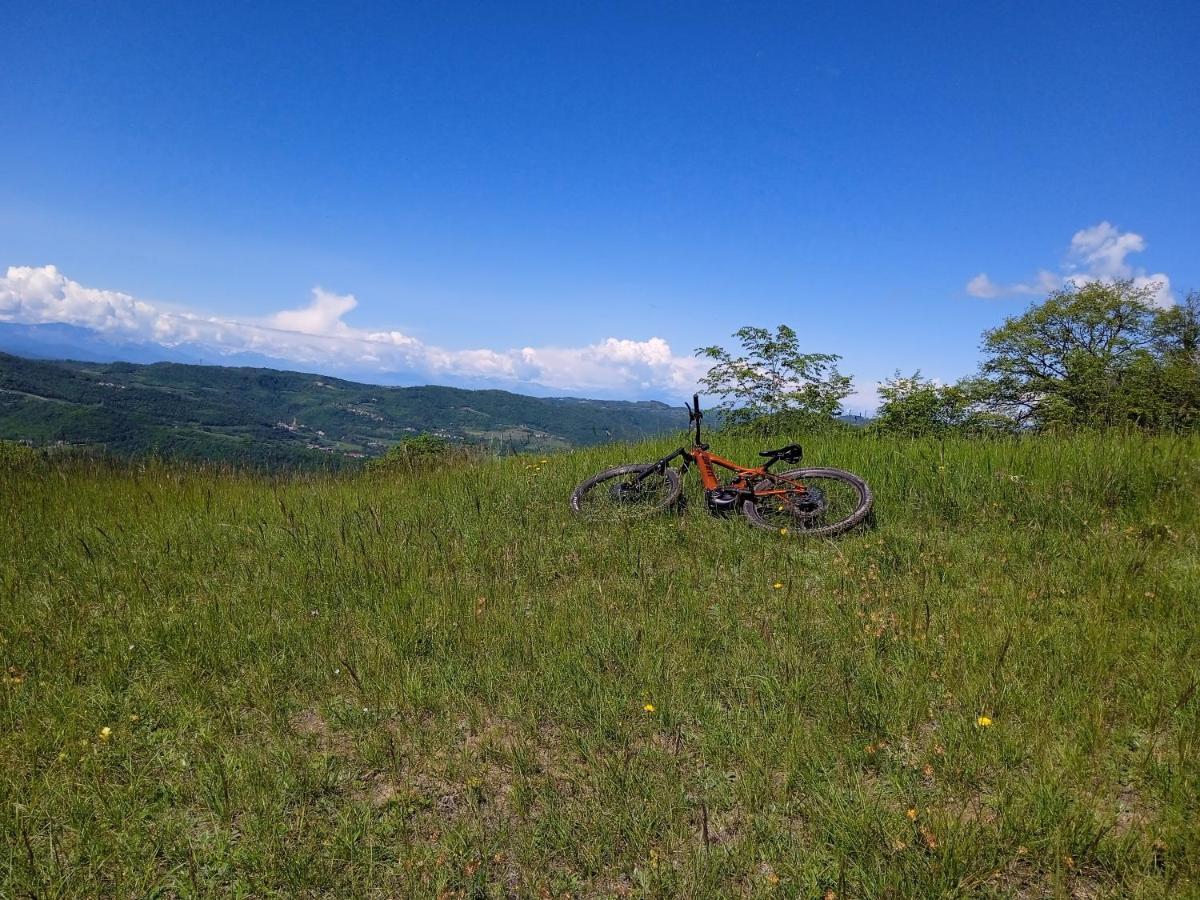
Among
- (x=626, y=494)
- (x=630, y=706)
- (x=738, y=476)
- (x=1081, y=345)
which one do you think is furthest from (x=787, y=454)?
(x=1081, y=345)

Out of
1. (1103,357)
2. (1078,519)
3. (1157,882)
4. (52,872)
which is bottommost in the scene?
(52,872)

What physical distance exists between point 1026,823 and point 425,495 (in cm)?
830

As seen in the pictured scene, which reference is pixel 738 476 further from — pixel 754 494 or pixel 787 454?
pixel 787 454

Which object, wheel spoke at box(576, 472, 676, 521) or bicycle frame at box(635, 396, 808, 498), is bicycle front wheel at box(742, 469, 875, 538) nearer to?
bicycle frame at box(635, 396, 808, 498)

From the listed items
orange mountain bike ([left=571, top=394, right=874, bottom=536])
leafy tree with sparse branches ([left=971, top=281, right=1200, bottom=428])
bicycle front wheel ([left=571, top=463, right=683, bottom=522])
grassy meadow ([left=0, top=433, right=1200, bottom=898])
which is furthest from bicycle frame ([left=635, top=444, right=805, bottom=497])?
leafy tree with sparse branches ([left=971, top=281, right=1200, bottom=428])

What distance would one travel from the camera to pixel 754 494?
25.3 feet

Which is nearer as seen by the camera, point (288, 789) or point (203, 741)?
point (288, 789)

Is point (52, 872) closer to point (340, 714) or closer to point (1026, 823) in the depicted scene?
point (340, 714)

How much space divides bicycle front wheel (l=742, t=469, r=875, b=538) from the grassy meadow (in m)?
0.42

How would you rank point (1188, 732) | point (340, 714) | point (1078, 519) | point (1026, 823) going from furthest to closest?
point (1078, 519) → point (340, 714) → point (1188, 732) → point (1026, 823)

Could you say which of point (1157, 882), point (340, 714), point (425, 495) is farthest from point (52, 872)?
point (425, 495)

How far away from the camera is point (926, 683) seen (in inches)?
156

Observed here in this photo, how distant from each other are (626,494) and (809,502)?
2.50 meters

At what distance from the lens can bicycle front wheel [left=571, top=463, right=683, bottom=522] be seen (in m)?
8.00
